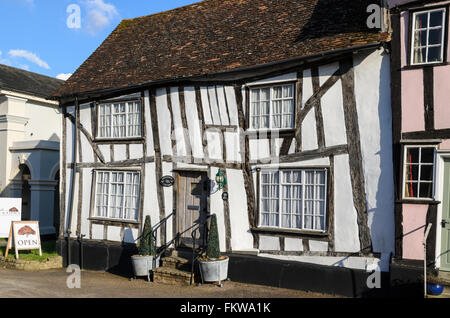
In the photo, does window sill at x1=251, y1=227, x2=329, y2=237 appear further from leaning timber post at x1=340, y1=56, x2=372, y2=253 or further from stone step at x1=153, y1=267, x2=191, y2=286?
stone step at x1=153, y1=267, x2=191, y2=286

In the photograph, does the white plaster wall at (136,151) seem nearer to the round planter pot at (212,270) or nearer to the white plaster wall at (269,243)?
the round planter pot at (212,270)

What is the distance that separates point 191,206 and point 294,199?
300 cm

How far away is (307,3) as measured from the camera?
12.4 metres

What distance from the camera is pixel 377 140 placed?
31.6 feet

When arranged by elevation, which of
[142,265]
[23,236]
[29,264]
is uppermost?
[23,236]

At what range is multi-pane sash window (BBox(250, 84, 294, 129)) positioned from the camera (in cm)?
1087

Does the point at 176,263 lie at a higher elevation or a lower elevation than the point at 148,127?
lower

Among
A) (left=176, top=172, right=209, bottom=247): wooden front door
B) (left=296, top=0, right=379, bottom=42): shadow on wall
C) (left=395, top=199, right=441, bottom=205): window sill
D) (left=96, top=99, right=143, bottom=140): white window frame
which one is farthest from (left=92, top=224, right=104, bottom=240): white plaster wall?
(left=395, top=199, right=441, bottom=205): window sill

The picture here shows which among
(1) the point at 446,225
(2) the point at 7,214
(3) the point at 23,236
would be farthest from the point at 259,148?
(2) the point at 7,214

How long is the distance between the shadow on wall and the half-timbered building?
0.05 metres

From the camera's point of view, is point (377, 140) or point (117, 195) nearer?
point (377, 140)

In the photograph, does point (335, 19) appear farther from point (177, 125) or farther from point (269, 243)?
point (269, 243)
